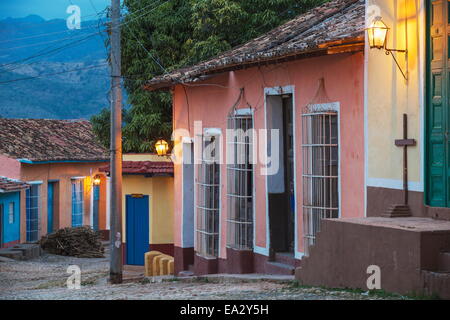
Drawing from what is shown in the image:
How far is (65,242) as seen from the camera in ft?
85.1

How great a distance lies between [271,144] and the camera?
1356cm

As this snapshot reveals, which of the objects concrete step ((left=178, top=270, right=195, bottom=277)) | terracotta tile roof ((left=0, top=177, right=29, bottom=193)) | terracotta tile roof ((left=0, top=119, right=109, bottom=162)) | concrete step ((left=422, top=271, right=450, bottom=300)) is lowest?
concrete step ((left=178, top=270, right=195, bottom=277))

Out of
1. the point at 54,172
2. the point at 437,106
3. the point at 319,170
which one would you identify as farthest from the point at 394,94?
the point at 54,172

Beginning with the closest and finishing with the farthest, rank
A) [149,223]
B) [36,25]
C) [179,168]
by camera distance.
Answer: [179,168] → [149,223] → [36,25]

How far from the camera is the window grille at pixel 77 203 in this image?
1216 inches

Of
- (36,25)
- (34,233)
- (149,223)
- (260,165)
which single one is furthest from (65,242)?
(36,25)

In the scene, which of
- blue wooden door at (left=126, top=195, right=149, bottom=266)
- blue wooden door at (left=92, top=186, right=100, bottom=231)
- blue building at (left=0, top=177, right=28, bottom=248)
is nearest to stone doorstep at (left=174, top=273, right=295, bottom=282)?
blue wooden door at (left=126, top=195, right=149, bottom=266)

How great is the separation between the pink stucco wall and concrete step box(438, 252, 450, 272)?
298 centimetres

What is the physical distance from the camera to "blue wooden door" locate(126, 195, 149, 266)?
21188mm

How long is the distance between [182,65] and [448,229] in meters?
14.8

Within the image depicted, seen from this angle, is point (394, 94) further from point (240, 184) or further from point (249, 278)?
point (240, 184)

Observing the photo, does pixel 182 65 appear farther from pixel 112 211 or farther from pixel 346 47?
pixel 346 47

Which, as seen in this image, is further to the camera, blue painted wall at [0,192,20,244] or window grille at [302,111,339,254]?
blue painted wall at [0,192,20,244]

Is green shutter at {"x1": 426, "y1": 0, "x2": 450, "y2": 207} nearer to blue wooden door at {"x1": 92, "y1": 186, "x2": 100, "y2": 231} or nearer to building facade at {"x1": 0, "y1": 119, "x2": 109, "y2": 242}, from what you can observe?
building facade at {"x1": 0, "y1": 119, "x2": 109, "y2": 242}
